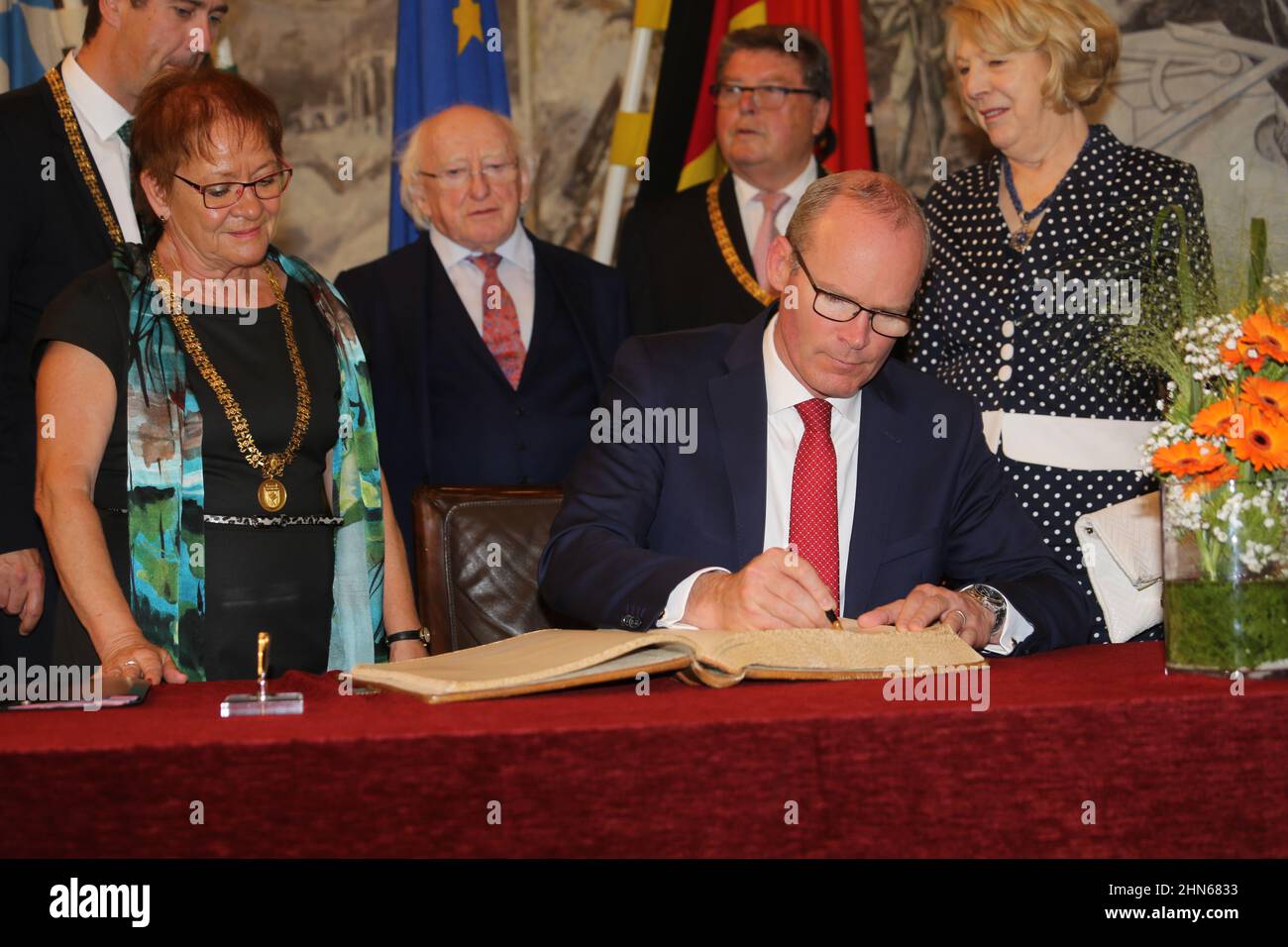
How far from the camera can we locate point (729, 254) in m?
4.35

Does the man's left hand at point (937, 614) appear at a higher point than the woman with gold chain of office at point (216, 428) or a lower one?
lower

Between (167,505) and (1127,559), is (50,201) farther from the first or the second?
(1127,559)

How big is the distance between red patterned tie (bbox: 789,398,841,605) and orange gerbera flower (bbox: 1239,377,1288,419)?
0.85m

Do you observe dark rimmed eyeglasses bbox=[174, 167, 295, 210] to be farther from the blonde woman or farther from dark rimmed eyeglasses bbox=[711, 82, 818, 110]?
dark rimmed eyeglasses bbox=[711, 82, 818, 110]

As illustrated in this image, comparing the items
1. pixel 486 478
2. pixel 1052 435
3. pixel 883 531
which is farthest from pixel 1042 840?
pixel 486 478

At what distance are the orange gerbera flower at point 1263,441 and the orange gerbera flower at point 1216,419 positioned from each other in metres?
0.02

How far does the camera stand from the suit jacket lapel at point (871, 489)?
2695 millimetres

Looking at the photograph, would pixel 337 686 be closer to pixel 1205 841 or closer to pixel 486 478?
pixel 1205 841

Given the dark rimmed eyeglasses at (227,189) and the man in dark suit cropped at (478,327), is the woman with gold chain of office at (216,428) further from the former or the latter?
the man in dark suit cropped at (478,327)

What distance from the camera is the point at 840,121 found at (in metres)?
5.11

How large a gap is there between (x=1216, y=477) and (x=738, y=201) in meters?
2.65

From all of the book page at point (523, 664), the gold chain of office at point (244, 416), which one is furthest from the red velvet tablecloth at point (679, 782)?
the gold chain of office at point (244, 416)

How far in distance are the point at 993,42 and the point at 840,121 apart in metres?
1.62

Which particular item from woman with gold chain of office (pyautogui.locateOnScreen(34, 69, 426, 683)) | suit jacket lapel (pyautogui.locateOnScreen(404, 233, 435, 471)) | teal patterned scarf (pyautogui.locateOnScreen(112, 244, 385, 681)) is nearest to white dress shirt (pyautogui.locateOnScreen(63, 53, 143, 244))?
woman with gold chain of office (pyautogui.locateOnScreen(34, 69, 426, 683))
